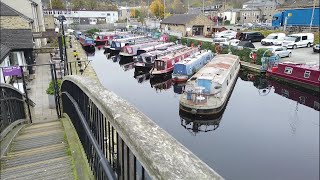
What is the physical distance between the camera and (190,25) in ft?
162

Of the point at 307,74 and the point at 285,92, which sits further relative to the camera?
the point at 285,92

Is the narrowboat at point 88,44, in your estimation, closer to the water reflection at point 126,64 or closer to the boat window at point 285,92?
the water reflection at point 126,64

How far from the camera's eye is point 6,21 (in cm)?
2228

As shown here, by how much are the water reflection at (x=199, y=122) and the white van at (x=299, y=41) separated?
18643 mm

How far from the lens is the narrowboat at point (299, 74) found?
1994 centimetres

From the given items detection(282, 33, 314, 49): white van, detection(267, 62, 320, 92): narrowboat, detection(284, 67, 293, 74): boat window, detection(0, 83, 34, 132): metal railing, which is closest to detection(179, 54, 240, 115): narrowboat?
detection(267, 62, 320, 92): narrowboat

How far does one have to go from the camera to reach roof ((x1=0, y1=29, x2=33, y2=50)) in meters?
17.8

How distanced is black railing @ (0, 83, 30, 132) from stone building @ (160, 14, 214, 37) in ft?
142

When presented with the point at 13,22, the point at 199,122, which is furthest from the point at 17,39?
the point at 199,122

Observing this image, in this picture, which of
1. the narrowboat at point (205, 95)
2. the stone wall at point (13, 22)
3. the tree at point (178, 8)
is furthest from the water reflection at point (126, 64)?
the tree at point (178, 8)

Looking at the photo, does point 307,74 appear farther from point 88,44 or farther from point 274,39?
point 88,44

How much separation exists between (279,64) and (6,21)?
78.7 ft

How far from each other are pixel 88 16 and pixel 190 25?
45840 millimetres

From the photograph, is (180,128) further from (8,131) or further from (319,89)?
(319,89)
